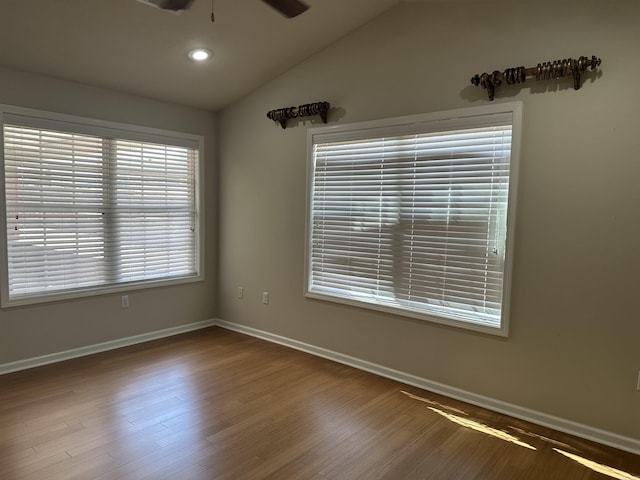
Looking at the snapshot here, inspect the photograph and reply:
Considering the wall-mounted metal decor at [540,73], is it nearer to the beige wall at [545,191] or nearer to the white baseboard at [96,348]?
the beige wall at [545,191]

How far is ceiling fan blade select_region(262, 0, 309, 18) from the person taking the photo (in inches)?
81.5

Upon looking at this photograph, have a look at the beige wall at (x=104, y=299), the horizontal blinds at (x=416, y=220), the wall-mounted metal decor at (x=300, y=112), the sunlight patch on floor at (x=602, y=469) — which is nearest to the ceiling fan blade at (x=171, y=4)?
the wall-mounted metal decor at (x=300, y=112)

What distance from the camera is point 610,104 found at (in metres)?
2.43

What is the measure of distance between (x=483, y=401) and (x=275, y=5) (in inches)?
111

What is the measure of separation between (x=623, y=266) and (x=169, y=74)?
368 cm

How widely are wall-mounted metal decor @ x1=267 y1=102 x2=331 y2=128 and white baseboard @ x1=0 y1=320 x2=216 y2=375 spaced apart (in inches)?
93.6

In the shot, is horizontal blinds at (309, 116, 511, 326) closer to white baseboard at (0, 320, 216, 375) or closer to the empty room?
the empty room

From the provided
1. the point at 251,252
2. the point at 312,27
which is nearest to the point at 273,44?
the point at 312,27

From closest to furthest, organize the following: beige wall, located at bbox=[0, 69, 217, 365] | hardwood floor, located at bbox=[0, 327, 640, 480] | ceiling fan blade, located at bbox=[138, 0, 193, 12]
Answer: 1. ceiling fan blade, located at bbox=[138, 0, 193, 12]
2. hardwood floor, located at bbox=[0, 327, 640, 480]
3. beige wall, located at bbox=[0, 69, 217, 365]

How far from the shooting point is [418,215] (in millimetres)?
3232

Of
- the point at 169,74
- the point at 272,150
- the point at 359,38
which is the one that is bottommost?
the point at 272,150

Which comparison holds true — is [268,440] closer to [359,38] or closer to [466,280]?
[466,280]

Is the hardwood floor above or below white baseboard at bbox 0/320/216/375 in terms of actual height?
below

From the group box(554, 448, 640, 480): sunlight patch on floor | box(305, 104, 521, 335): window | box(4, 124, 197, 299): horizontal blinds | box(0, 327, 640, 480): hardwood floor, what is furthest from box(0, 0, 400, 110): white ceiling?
box(554, 448, 640, 480): sunlight patch on floor
